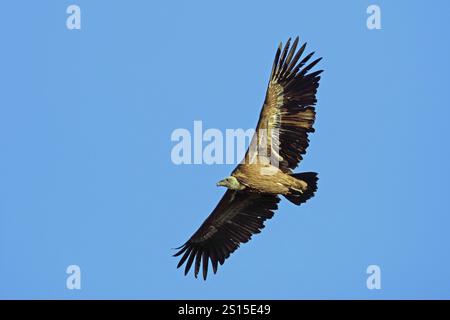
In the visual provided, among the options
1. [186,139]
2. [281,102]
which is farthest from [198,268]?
[281,102]

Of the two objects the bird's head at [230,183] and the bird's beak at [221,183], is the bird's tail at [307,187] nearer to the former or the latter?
the bird's head at [230,183]

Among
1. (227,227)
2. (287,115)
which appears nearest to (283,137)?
(287,115)

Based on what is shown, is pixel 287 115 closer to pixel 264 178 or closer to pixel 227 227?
pixel 264 178

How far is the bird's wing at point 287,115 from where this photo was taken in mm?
19891

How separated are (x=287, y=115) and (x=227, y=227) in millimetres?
3173

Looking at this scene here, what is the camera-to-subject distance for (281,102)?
20.0 meters

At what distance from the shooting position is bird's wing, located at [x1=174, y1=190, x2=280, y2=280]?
69.3 ft

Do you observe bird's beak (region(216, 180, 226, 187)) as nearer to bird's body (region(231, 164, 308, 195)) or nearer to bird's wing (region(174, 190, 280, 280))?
bird's body (region(231, 164, 308, 195))

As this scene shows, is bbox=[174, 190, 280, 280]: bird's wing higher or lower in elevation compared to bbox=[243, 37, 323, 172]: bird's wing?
lower

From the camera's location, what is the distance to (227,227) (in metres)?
21.5

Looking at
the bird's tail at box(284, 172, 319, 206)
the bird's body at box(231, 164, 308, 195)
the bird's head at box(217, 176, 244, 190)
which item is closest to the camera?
the bird's tail at box(284, 172, 319, 206)

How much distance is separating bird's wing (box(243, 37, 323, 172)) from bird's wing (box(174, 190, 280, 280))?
1.28 m

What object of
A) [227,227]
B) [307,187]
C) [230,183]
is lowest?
[227,227]

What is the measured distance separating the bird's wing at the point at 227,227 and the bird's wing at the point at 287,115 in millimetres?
1275
